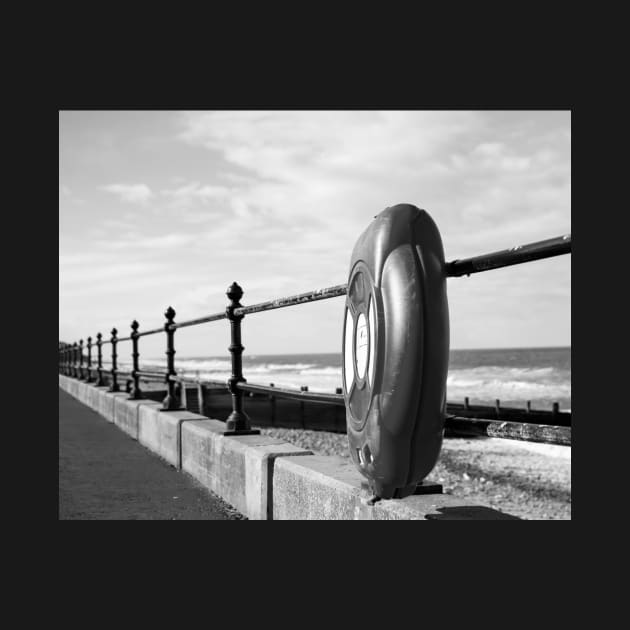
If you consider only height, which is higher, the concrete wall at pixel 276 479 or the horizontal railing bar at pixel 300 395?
the horizontal railing bar at pixel 300 395

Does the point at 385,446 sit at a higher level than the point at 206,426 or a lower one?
higher

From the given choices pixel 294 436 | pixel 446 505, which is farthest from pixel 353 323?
pixel 294 436

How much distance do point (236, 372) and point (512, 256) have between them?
250 centimetres

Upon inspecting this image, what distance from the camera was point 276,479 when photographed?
9.43 ft

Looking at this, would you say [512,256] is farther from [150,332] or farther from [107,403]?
[107,403]

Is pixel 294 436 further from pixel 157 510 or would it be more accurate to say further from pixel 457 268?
pixel 457 268

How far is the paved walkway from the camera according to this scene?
3521 mm

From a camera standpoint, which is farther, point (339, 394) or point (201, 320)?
point (201, 320)

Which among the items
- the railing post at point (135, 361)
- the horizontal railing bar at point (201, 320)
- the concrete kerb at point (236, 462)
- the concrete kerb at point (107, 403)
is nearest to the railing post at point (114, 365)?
the concrete kerb at point (107, 403)

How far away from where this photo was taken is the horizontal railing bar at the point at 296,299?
2440 mm

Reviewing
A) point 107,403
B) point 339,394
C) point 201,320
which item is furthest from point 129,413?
point 339,394

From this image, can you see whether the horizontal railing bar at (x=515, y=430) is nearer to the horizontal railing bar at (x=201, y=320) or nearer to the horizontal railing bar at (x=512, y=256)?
the horizontal railing bar at (x=512, y=256)

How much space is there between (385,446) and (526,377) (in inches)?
1859

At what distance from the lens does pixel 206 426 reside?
14.4ft
